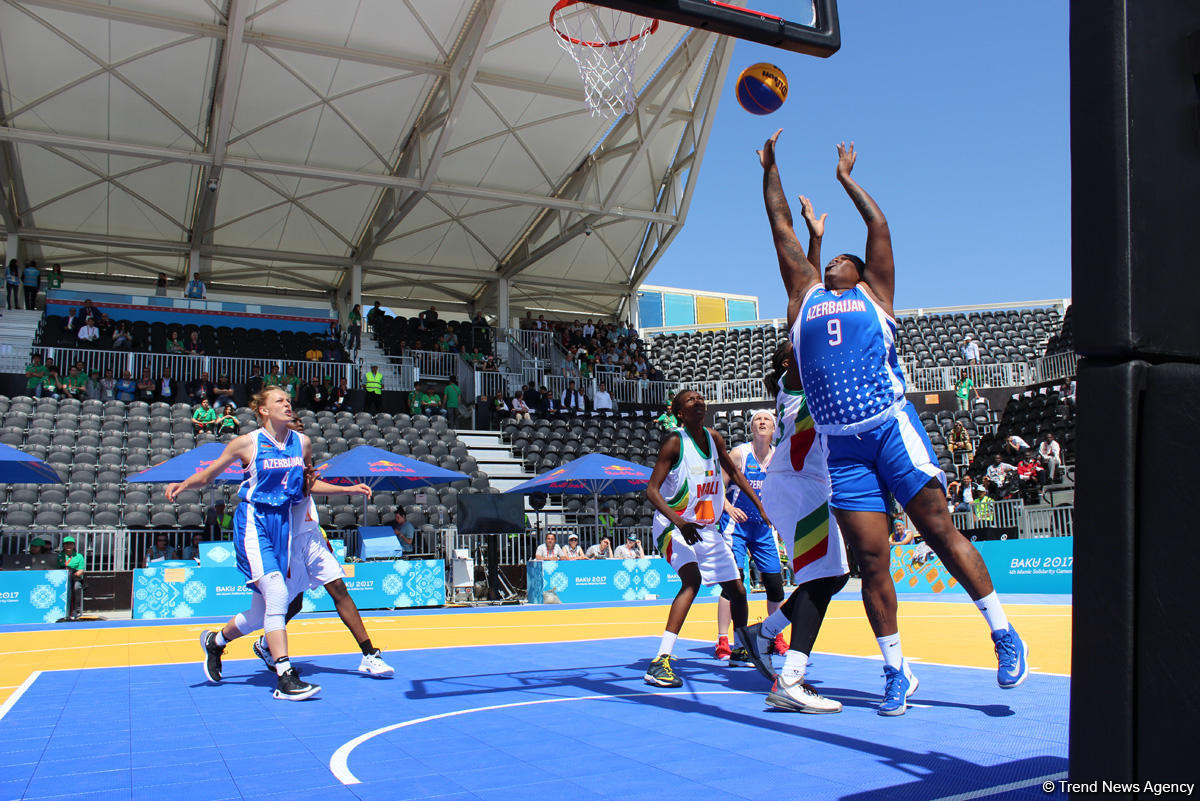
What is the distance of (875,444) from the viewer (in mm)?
4051

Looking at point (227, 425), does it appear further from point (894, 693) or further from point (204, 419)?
point (894, 693)

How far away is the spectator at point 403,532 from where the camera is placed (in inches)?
695

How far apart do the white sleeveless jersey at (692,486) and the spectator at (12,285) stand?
26.0 m

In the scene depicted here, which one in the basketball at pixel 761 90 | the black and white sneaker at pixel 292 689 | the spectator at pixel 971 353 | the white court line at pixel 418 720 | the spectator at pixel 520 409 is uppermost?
the spectator at pixel 971 353

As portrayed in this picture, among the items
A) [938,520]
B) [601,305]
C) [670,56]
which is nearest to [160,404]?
[670,56]

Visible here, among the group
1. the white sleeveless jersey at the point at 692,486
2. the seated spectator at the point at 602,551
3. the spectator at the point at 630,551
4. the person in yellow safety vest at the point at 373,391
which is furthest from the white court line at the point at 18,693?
the person in yellow safety vest at the point at 373,391

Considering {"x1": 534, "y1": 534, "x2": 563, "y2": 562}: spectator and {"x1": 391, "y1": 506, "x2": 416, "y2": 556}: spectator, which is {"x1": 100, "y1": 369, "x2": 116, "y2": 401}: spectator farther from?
{"x1": 534, "y1": 534, "x2": 563, "y2": 562}: spectator

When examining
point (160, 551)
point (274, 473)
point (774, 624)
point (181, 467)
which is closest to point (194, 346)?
point (160, 551)

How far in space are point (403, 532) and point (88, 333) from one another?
1144 centimetres

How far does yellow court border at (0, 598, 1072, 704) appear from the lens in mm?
7152

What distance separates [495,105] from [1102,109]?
76.8 feet

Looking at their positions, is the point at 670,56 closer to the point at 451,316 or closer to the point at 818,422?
the point at 451,316

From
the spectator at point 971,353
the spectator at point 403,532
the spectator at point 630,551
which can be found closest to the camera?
the spectator at point 403,532

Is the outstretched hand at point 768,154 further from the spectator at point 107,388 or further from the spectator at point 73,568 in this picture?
the spectator at point 107,388
